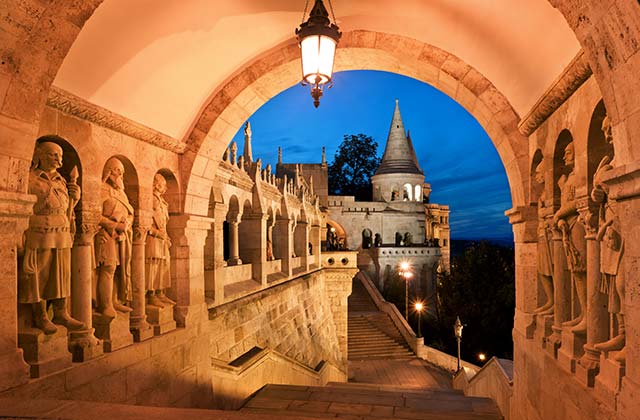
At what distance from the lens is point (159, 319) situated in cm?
519

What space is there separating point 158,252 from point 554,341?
4.29 metres

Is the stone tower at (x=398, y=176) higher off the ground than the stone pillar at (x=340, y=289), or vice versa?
the stone tower at (x=398, y=176)

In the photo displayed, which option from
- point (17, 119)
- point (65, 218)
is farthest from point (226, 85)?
point (17, 119)

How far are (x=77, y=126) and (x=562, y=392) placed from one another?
475cm

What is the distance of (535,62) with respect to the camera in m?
4.05

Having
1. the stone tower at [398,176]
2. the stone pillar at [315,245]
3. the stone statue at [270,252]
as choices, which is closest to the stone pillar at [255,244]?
the stone statue at [270,252]

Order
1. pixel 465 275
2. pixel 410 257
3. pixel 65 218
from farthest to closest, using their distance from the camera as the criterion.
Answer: pixel 410 257 → pixel 465 275 → pixel 65 218

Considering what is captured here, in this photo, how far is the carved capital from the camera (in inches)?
127

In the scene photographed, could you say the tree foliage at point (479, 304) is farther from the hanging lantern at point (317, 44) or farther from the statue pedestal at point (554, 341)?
the hanging lantern at point (317, 44)

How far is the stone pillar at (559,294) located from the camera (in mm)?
3838

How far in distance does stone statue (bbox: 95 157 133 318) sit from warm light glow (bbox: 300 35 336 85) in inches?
91.4

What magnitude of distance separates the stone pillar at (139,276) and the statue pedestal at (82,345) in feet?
2.51

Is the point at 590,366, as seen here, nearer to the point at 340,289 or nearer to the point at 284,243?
the point at 284,243

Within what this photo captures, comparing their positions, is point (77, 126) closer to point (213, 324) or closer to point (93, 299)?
point (93, 299)
